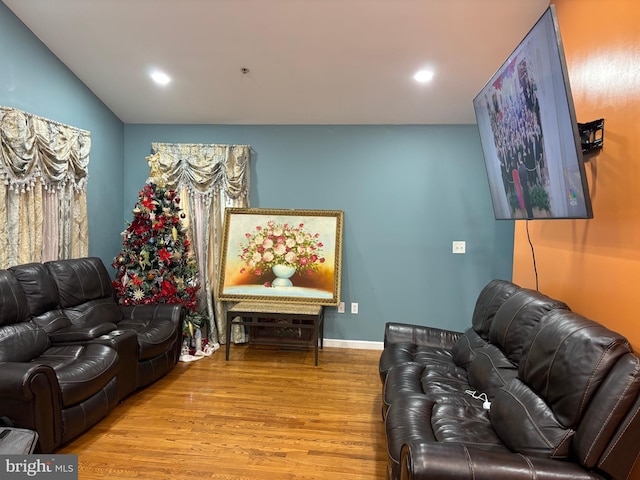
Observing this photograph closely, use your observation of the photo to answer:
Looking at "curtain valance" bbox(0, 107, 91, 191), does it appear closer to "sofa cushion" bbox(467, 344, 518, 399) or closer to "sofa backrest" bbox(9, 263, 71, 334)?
"sofa backrest" bbox(9, 263, 71, 334)

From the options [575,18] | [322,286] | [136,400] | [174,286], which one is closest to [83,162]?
[174,286]

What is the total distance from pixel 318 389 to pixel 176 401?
115 cm

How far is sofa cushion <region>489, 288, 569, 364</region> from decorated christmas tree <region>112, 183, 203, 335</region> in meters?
2.96

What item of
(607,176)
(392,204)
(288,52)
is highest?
(288,52)

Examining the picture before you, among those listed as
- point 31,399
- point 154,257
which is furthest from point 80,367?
point 154,257

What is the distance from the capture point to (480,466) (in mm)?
1396

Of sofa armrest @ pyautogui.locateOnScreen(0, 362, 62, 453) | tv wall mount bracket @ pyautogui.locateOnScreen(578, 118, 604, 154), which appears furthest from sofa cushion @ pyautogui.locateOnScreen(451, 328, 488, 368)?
sofa armrest @ pyautogui.locateOnScreen(0, 362, 62, 453)

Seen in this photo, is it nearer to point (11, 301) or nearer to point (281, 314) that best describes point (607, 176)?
point (281, 314)

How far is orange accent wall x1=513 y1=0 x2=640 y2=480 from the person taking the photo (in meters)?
1.71

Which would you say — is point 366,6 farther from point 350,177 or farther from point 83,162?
point 83,162

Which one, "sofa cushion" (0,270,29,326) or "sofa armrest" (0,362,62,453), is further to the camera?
"sofa cushion" (0,270,29,326)

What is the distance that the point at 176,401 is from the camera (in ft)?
10.2

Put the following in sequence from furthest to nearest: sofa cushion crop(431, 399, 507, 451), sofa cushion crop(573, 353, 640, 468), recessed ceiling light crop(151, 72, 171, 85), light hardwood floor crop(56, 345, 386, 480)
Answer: recessed ceiling light crop(151, 72, 171, 85), light hardwood floor crop(56, 345, 386, 480), sofa cushion crop(431, 399, 507, 451), sofa cushion crop(573, 353, 640, 468)

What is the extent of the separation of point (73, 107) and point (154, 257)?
1.62 metres
